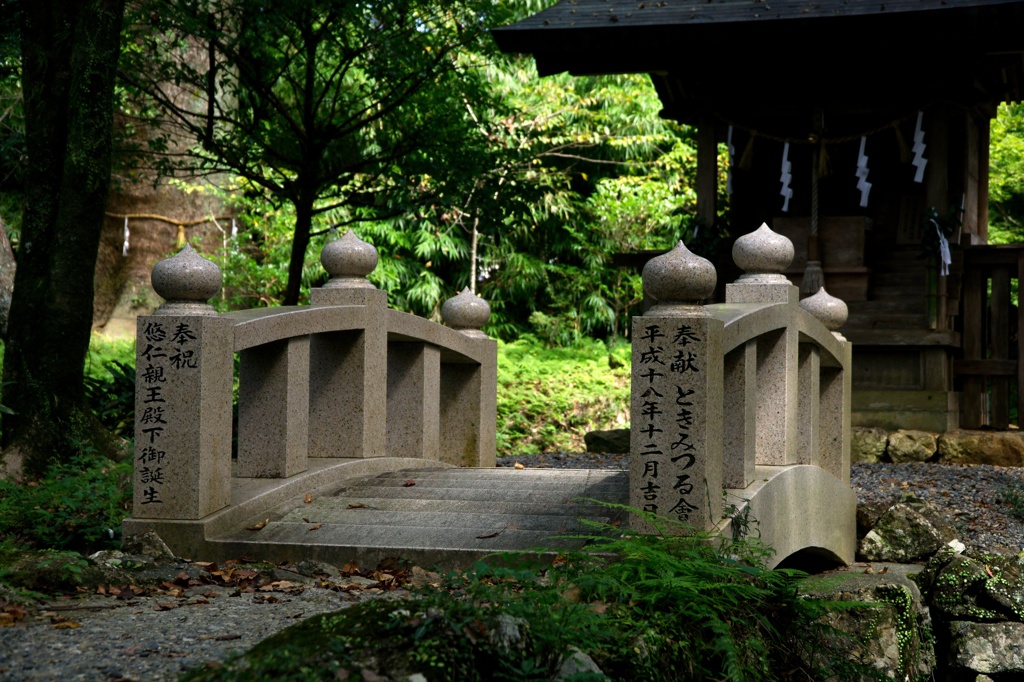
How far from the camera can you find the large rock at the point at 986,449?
497 inches

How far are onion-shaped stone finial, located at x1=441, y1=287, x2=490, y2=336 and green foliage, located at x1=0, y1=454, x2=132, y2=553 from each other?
296 cm

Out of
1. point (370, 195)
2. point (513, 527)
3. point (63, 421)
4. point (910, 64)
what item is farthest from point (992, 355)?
point (63, 421)

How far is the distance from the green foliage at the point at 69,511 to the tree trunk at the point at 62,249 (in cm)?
79

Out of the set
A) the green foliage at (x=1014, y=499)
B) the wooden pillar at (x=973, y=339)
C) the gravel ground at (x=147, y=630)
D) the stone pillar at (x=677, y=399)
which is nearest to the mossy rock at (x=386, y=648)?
the gravel ground at (x=147, y=630)

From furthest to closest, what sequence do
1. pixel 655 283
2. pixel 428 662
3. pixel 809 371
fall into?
pixel 809 371
pixel 655 283
pixel 428 662

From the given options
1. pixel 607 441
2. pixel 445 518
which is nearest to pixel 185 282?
pixel 445 518

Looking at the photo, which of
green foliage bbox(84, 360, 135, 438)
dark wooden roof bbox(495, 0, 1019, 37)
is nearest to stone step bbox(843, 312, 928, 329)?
dark wooden roof bbox(495, 0, 1019, 37)

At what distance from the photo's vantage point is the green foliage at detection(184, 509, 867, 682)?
365cm

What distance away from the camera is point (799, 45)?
1323cm

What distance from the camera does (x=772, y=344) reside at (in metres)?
7.09

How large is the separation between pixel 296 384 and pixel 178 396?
1038 mm

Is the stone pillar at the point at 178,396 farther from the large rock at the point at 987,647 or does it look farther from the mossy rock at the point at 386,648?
the large rock at the point at 987,647

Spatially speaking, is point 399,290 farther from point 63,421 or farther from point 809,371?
point 809,371

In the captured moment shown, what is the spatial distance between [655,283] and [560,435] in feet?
40.8
